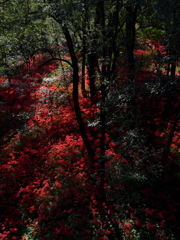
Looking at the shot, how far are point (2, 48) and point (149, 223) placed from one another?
9.55m

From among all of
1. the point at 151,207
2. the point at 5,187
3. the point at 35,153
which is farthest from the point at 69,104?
the point at 151,207

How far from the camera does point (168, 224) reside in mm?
5789

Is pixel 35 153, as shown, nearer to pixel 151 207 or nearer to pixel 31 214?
pixel 31 214

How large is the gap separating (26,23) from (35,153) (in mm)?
6979

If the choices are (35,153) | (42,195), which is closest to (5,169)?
(35,153)

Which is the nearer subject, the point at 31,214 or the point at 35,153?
the point at 31,214

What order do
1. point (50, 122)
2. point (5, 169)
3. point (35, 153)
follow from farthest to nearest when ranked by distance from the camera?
point (50, 122), point (35, 153), point (5, 169)

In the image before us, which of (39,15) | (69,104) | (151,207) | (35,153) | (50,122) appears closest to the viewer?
(39,15)

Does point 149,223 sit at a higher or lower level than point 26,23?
lower

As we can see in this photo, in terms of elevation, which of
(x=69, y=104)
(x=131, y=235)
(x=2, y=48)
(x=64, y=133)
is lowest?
(x=131, y=235)

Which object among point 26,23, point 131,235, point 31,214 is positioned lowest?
point 31,214

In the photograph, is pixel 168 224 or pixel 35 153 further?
pixel 35 153

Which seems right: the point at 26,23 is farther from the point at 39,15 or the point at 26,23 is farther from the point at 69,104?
the point at 69,104

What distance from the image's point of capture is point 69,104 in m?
14.6
